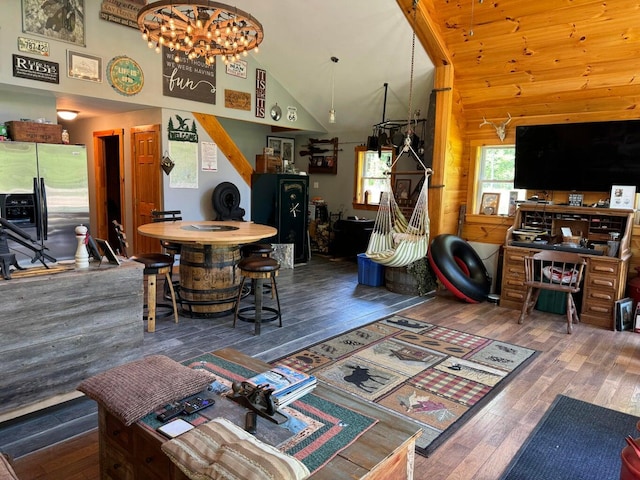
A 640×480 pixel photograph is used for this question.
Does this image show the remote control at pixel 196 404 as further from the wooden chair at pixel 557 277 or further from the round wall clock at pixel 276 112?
the round wall clock at pixel 276 112

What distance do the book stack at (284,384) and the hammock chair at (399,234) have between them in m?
3.38

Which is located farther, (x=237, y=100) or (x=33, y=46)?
(x=237, y=100)

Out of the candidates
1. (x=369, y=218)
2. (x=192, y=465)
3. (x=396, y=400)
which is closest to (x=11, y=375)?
(x=192, y=465)

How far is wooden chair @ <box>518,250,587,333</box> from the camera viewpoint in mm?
4344

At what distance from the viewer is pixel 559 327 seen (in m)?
4.50

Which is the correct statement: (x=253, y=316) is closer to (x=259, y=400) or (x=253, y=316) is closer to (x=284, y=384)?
(x=284, y=384)

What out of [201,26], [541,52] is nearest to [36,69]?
[201,26]

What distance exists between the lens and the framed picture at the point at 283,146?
28.7ft

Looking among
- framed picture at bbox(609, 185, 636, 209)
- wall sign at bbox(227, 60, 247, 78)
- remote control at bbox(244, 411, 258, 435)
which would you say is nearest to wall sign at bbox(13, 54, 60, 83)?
wall sign at bbox(227, 60, 247, 78)

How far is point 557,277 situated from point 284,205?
400 cm

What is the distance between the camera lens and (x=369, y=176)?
8.05 meters

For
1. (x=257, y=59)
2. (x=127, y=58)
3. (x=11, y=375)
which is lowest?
(x=11, y=375)

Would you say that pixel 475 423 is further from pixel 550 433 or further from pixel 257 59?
pixel 257 59

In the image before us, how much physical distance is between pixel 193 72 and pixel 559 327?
557 cm
